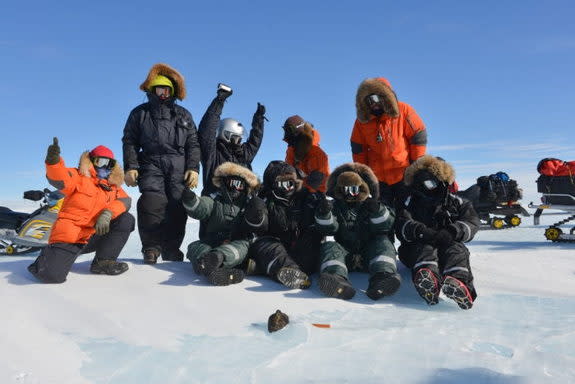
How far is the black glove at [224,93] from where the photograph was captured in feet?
16.3

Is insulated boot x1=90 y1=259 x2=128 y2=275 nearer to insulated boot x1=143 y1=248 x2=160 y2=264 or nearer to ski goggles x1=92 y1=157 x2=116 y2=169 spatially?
insulated boot x1=143 y1=248 x2=160 y2=264

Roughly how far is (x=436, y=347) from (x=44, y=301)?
2.69 meters

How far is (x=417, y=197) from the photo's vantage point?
3973 millimetres

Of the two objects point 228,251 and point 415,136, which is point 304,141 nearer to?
point 415,136

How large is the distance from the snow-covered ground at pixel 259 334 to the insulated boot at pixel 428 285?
0.08 metres

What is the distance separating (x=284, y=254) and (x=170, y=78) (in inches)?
97.1

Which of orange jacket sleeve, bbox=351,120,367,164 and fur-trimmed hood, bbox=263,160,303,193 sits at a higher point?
orange jacket sleeve, bbox=351,120,367,164

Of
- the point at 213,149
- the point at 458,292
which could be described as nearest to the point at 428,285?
the point at 458,292

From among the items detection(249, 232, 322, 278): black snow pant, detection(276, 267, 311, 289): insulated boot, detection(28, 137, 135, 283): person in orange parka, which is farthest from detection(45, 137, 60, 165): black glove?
detection(276, 267, 311, 289): insulated boot

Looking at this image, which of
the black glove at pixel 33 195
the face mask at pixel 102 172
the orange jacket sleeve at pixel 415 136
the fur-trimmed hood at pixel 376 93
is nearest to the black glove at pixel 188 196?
the face mask at pixel 102 172

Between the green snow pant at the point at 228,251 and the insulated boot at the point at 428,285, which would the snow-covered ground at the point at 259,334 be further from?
the green snow pant at the point at 228,251

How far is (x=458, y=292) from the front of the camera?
309cm

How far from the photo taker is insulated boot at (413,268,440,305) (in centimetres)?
316

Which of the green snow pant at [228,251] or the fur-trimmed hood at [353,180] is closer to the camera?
the green snow pant at [228,251]
